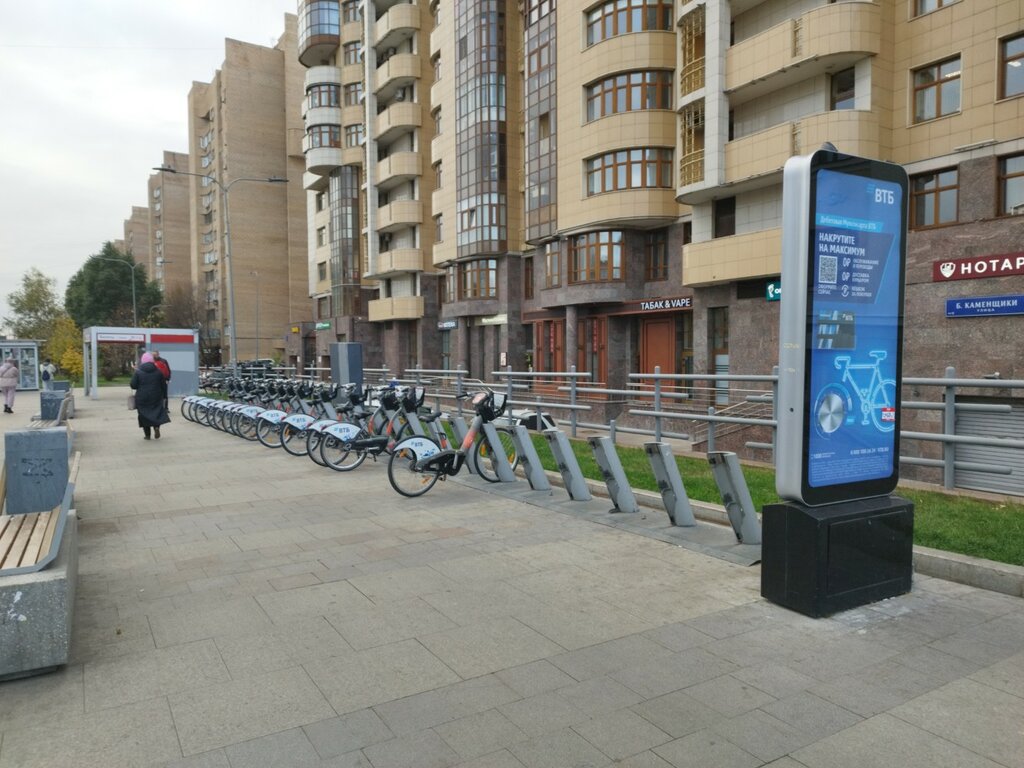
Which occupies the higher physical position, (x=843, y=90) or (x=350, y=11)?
(x=350, y=11)

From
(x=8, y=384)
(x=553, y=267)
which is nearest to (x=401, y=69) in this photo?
(x=553, y=267)

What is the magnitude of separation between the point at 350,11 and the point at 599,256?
32.7 m

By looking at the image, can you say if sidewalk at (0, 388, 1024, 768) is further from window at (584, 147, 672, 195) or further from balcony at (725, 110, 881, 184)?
window at (584, 147, 672, 195)

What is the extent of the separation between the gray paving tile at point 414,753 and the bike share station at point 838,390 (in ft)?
8.41

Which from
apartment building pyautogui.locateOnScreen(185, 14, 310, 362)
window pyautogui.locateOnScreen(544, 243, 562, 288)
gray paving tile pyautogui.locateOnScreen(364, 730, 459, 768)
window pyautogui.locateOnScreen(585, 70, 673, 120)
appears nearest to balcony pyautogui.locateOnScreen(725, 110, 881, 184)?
window pyautogui.locateOnScreen(585, 70, 673, 120)

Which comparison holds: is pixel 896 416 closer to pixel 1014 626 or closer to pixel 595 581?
pixel 1014 626

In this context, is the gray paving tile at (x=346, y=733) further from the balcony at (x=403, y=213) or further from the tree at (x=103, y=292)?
the tree at (x=103, y=292)

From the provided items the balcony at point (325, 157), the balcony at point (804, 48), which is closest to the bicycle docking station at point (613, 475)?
the balcony at point (804, 48)

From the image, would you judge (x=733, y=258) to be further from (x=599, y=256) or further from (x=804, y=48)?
(x=599, y=256)

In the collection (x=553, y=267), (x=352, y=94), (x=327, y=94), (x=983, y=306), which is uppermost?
(x=327, y=94)

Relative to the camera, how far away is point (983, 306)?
56.7ft

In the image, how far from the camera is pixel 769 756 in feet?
10.1

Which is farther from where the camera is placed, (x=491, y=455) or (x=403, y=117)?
(x=403, y=117)

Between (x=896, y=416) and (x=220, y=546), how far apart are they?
210 inches
